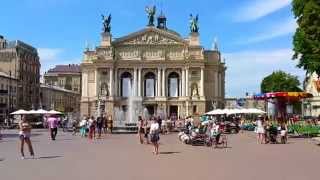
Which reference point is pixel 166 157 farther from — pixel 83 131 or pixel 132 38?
pixel 132 38

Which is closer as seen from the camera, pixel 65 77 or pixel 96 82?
pixel 96 82

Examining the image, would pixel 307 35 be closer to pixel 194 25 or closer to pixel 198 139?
pixel 198 139

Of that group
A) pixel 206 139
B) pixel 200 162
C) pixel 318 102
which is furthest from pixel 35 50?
pixel 200 162

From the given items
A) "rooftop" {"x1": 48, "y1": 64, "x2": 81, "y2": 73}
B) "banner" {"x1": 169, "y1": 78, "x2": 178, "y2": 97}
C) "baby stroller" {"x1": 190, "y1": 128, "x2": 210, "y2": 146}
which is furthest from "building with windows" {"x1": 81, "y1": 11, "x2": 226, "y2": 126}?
"baby stroller" {"x1": 190, "y1": 128, "x2": 210, "y2": 146}

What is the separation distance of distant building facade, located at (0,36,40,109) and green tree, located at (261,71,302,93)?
52107 millimetres

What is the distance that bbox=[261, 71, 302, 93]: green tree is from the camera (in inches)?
5089

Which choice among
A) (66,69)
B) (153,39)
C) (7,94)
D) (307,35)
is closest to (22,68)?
(7,94)

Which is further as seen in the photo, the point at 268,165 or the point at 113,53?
the point at 113,53

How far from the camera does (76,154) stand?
26.7 metres

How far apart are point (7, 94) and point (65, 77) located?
70480mm

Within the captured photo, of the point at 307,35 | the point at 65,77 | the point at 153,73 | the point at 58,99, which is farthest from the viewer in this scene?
the point at 65,77

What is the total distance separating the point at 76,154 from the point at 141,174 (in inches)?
357

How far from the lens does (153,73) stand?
12244 centimetres

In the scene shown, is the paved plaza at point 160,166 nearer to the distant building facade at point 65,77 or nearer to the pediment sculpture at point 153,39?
the pediment sculpture at point 153,39
